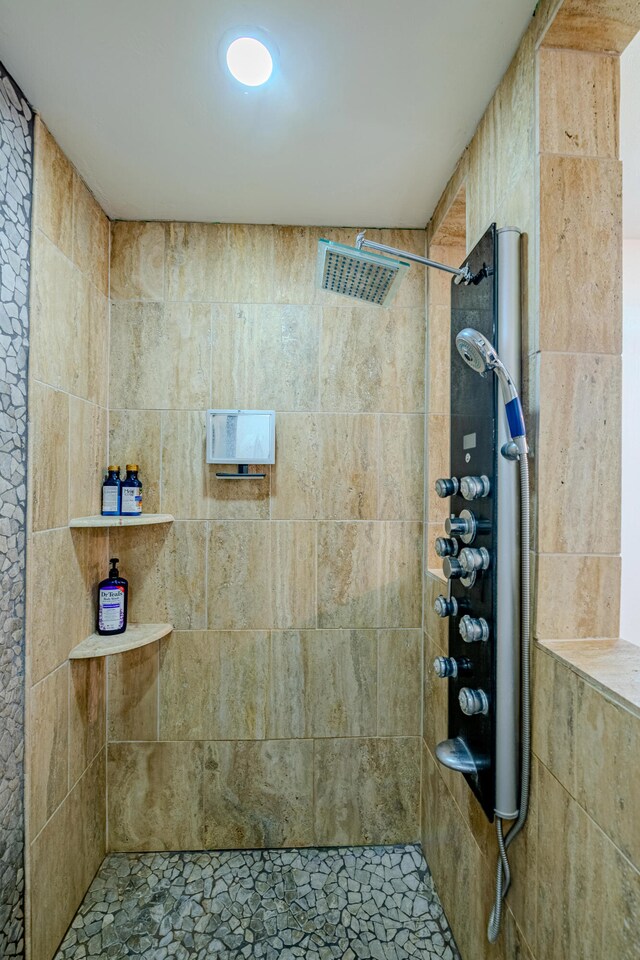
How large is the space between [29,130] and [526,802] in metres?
2.00

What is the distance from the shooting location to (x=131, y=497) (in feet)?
5.08

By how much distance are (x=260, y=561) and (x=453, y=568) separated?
0.79 m

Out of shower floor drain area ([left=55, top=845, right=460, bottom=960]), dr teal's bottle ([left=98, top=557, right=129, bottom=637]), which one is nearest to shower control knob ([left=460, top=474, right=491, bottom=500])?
dr teal's bottle ([left=98, top=557, right=129, bottom=637])

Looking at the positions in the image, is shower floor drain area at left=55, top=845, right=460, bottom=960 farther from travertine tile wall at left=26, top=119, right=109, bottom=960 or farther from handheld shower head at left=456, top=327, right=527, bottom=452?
handheld shower head at left=456, top=327, right=527, bottom=452

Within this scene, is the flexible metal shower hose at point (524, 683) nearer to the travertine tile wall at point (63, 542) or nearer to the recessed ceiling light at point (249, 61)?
the recessed ceiling light at point (249, 61)

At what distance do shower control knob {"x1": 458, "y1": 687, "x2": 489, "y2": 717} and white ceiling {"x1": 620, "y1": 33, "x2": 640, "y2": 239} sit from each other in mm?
1537

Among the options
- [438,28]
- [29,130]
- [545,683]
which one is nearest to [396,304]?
[438,28]

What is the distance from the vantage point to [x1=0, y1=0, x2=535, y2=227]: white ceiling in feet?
3.01

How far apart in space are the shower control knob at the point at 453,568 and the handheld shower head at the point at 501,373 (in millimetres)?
354

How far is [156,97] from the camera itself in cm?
112

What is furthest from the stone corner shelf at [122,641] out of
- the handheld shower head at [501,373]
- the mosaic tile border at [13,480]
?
the handheld shower head at [501,373]

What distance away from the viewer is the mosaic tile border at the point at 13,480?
1.06 meters

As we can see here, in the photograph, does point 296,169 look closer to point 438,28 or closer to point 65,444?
point 438,28

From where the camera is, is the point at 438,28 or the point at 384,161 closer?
the point at 438,28
